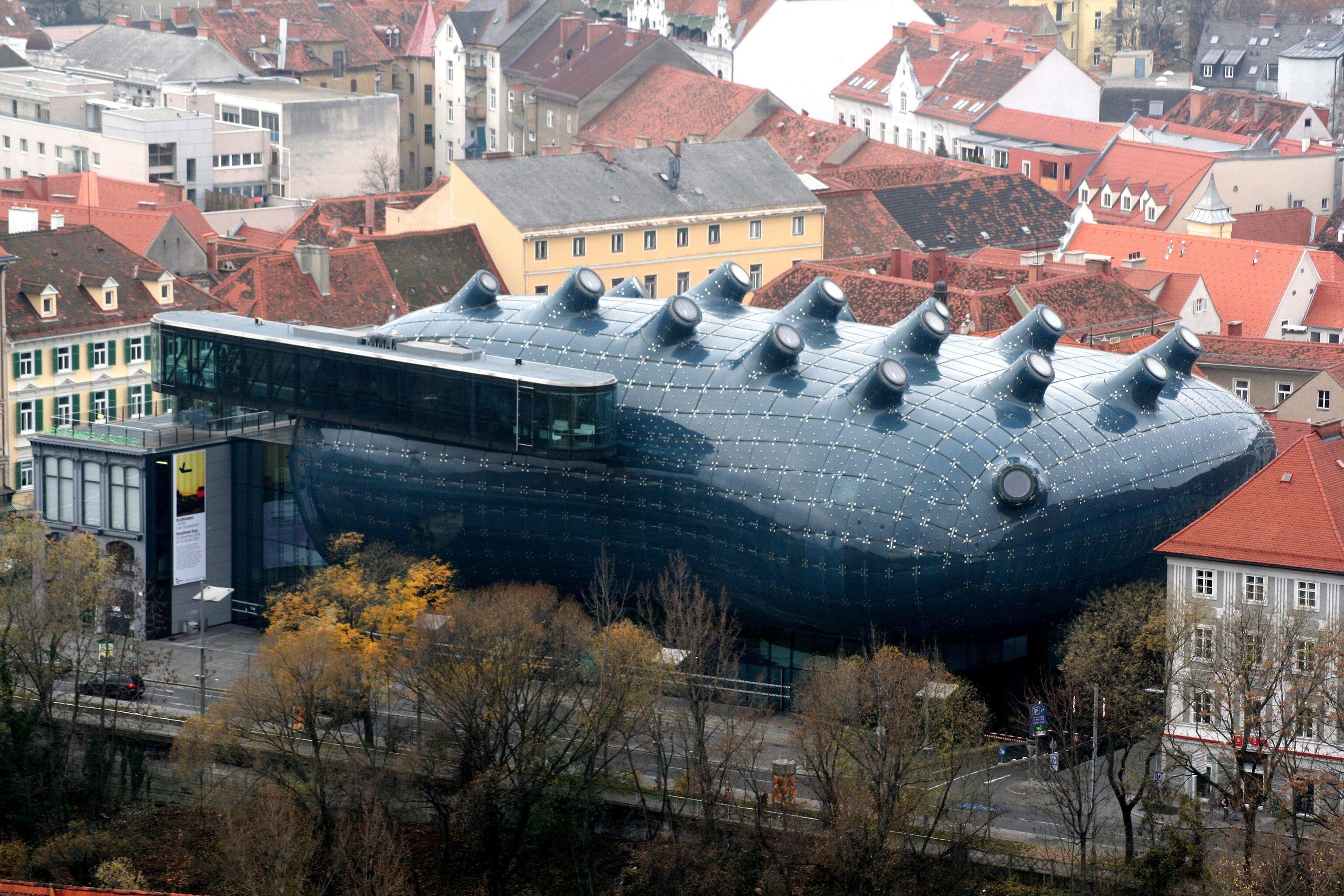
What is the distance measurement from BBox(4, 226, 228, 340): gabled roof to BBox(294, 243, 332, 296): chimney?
6.18 meters

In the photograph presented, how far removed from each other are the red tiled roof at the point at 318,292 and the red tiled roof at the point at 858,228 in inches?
1549

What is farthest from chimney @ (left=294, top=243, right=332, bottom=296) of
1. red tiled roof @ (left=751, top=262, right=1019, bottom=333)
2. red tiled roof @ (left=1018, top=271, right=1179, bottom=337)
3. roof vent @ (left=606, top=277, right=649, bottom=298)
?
red tiled roof @ (left=1018, top=271, right=1179, bottom=337)

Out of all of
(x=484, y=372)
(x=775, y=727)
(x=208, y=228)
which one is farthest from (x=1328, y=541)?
(x=208, y=228)

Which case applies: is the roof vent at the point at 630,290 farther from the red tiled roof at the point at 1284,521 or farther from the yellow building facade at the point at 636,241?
the red tiled roof at the point at 1284,521

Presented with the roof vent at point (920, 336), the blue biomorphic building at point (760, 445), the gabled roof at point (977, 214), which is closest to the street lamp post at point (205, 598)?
the blue biomorphic building at point (760, 445)

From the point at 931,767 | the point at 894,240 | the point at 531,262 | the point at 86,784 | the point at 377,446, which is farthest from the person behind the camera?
the point at 894,240

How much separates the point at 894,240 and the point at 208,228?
48042mm

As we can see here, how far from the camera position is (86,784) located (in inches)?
4358

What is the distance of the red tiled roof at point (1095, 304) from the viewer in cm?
14925

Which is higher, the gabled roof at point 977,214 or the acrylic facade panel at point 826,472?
the gabled roof at point 977,214

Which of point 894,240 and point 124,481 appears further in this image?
point 894,240

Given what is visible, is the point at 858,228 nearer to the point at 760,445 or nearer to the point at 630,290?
the point at 630,290

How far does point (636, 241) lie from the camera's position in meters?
175

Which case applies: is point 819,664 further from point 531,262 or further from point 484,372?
point 531,262
